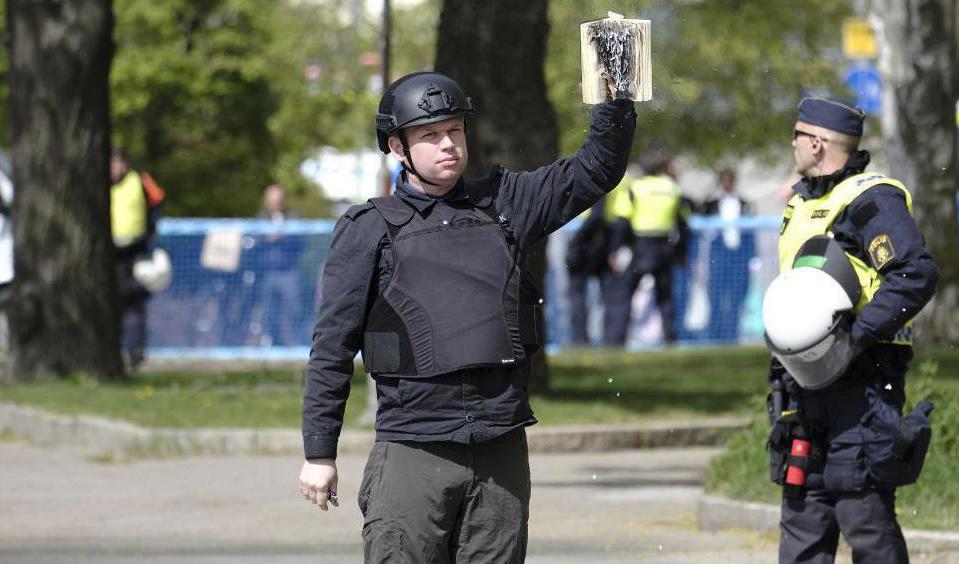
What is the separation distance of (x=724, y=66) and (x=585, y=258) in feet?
27.2

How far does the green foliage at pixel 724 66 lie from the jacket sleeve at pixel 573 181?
288 mm

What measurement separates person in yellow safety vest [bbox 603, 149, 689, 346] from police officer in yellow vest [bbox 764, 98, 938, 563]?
1349cm

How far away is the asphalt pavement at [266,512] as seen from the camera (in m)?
8.22

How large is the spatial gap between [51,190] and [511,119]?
371 centimetres

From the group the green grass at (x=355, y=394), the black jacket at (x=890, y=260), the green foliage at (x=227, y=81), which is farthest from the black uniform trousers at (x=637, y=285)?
the green foliage at (x=227, y=81)

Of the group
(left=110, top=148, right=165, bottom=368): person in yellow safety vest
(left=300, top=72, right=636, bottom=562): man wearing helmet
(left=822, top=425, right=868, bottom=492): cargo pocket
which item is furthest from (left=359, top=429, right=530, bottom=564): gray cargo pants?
(left=110, top=148, right=165, bottom=368): person in yellow safety vest

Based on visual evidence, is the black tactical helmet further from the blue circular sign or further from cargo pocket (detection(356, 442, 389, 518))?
the blue circular sign

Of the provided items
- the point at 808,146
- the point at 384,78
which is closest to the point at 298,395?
the point at 384,78

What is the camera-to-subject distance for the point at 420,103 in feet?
16.4

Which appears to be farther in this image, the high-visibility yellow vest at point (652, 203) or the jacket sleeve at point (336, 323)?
the high-visibility yellow vest at point (652, 203)

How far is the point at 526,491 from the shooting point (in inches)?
198

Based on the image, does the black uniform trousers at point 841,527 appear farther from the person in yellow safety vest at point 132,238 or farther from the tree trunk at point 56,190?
the person in yellow safety vest at point 132,238

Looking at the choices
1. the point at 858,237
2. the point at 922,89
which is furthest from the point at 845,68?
the point at 858,237

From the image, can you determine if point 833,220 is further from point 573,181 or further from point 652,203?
point 652,203
